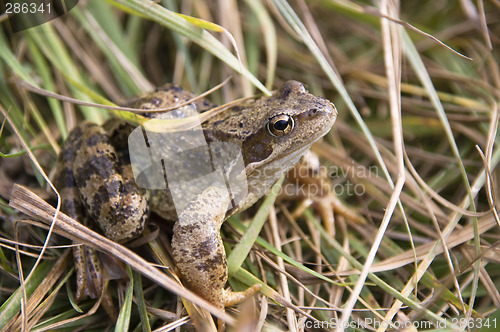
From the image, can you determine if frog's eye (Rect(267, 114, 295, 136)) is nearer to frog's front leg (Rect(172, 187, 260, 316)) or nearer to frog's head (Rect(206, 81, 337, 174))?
frog's head (Rect(206, 81, 337, 174))

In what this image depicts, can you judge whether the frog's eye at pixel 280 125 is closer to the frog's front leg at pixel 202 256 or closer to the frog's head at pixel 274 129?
the frog's head at pixel 274 129

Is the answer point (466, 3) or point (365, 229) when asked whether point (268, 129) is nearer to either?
point (365, 229)

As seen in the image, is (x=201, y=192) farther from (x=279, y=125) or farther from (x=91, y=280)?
(x=91, y=280)

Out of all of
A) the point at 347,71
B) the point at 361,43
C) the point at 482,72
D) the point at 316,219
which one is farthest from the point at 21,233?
the point at 482,72

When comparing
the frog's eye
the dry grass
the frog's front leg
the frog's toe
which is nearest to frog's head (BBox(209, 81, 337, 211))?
the frog's eye

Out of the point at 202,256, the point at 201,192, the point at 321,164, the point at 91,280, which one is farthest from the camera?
the point at 321,164

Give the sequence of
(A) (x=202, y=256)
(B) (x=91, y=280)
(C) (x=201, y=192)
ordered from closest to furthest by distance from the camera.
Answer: (A) (x=202, y=256) → (B) (x=91, y=280) → (C) (x=201, y=192)

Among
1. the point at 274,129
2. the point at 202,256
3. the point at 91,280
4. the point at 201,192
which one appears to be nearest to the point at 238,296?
the point at 202,256

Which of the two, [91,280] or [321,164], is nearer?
[91,280]
